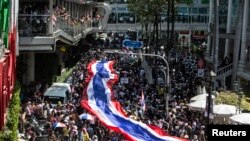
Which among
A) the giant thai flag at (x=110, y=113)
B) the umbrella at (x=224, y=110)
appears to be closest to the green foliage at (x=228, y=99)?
the umbrella at (x=224, y=110)

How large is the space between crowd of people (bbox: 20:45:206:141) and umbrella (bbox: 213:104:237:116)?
997 millimetres

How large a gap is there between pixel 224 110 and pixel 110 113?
7378 millimetres

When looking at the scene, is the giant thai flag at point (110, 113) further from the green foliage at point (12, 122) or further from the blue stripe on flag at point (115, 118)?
the green foliage at point (12, 122)

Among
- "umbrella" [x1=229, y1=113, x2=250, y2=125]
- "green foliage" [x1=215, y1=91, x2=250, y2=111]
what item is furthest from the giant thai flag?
"green foliage" [x1=215, y1=91, x2=250, y2=111]

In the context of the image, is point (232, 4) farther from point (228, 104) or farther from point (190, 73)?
point (228, 104)

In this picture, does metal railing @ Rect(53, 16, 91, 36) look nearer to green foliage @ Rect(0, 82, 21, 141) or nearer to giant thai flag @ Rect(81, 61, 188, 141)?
giant thai flag @ Rect(81, 61, 188, 141)

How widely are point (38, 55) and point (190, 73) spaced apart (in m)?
14.2

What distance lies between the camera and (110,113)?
22516mm

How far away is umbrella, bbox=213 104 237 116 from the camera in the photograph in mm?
27670

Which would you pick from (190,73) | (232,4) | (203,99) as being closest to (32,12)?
(203,99)

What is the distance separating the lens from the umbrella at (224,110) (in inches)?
1089

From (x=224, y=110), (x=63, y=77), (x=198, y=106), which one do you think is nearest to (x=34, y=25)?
(x=198, y=106)

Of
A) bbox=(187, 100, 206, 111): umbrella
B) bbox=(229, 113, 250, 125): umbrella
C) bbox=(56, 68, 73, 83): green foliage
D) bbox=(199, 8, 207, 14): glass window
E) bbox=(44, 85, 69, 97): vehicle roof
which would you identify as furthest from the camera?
bbox=(199, 8, 207, 14): glass window

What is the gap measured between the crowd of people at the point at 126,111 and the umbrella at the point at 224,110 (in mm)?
997
